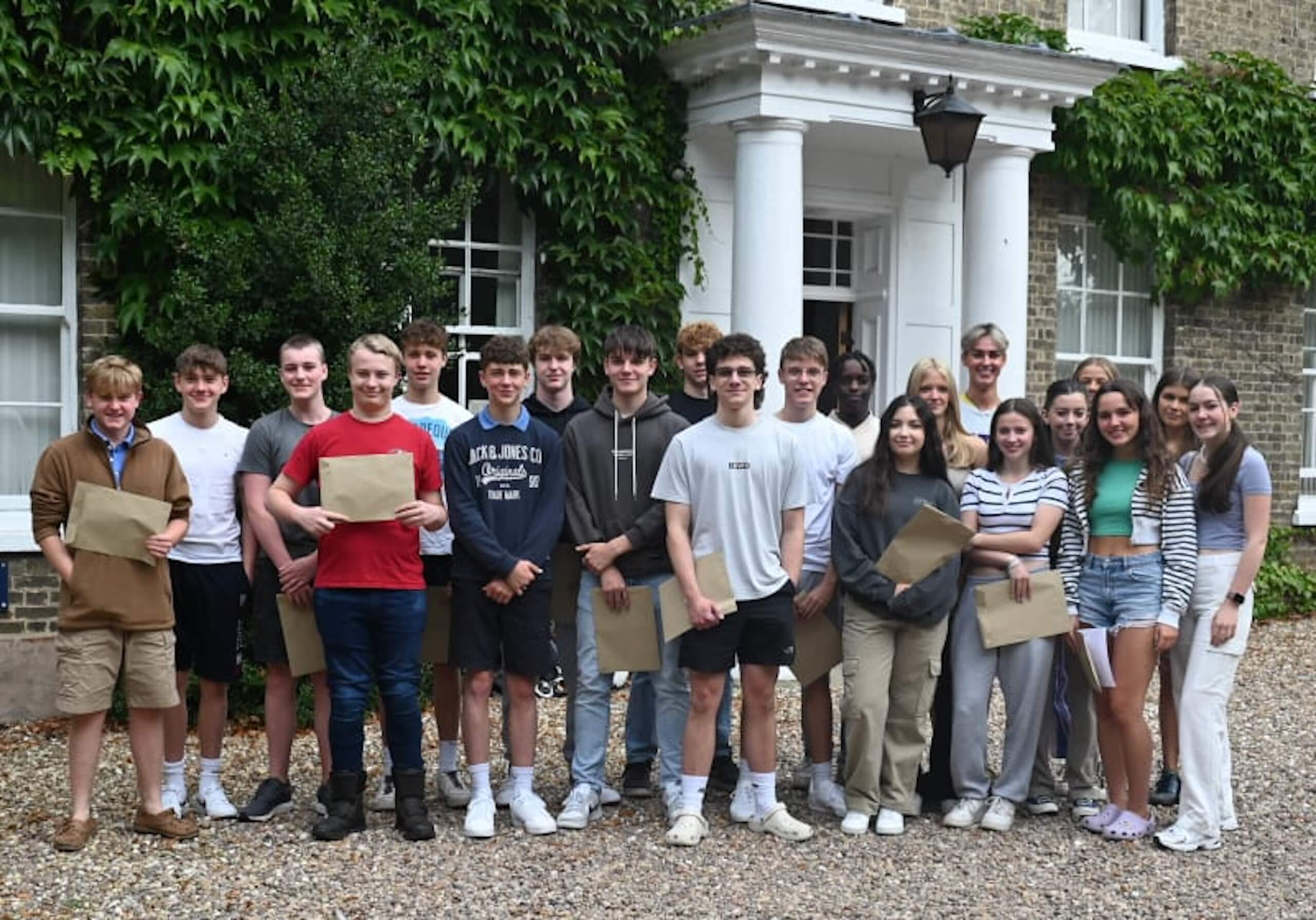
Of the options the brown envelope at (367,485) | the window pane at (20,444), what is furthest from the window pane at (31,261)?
the brown envelope at (367,485)

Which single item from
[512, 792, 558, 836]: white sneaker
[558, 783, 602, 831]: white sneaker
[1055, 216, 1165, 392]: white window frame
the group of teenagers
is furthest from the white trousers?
[1055, 216, 1165, 392]: white window frame

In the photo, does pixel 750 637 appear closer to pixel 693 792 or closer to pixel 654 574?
pixel 654 574

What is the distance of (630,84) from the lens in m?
9.92

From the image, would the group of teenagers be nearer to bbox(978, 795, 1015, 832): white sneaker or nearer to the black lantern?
bbox(978, 795, 1015, 832): white sneaker

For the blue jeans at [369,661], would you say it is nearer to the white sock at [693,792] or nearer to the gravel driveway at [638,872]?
the gravel driveway at [638,872]

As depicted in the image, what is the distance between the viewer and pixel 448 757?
20.3ft

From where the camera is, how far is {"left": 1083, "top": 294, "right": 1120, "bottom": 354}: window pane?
12664 millimetres

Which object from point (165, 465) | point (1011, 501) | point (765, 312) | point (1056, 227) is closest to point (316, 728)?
point (165, 465)

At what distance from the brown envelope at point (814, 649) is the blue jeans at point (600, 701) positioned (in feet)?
1.54

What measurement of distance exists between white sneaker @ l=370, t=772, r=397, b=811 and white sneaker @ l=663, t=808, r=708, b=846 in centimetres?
114

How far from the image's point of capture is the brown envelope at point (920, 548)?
5.71 m

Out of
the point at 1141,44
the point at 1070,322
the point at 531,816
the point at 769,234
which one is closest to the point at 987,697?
the point at 531,816

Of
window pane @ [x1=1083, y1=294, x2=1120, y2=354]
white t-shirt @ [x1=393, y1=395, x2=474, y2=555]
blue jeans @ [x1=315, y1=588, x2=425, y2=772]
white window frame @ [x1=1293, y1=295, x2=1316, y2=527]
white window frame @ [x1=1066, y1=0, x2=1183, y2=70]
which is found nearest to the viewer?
blue jeans @ [x1=315, y1=588, x2=425, y2=772]

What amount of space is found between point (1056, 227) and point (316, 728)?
8.19 metres
